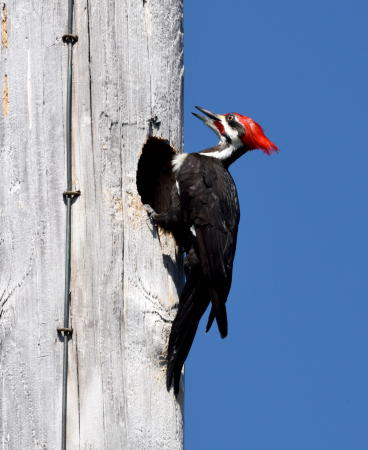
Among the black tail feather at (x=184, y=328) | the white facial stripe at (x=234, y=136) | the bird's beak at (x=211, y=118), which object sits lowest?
the black tail feather at (x=184, y=328)

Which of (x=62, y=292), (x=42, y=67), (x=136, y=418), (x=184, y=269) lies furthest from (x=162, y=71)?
(x=136, y=418)

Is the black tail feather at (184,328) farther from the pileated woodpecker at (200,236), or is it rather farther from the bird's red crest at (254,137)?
the bird's red crest at (254,137)

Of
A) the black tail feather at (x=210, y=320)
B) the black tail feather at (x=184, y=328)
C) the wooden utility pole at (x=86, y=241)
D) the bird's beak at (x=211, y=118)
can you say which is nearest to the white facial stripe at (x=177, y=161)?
the wooden utility pole at (x=86, y=241)

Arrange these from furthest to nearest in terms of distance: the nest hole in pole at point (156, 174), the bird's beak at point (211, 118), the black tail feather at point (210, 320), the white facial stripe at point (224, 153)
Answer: the bird's beak at point (211, 118)
the white facial stripe at point (224, 153)
the nest hole in pole at point (156, 174)
the black tail feather at point (210, 320)

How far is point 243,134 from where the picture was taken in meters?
5.62

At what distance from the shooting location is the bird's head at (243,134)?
561 centimetres

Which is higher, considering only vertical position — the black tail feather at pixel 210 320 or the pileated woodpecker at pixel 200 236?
the pileated woodpecker at pixel 200 236

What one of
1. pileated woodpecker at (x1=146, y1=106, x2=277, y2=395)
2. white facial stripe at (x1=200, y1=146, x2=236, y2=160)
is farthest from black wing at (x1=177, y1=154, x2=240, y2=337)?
white facial stripe at (x1=200, y1=146, x2=236, y2=160)

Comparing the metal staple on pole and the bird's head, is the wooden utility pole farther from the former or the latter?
the bird's head

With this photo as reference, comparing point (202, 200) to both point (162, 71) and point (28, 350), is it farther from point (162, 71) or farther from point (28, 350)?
point (28, 350)

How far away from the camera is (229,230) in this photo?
15.8 ft

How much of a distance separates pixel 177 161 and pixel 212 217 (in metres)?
0.32

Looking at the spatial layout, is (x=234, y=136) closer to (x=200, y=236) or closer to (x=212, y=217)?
(x=212, y=217)

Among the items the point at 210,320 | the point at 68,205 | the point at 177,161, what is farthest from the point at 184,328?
the point at 177,161
